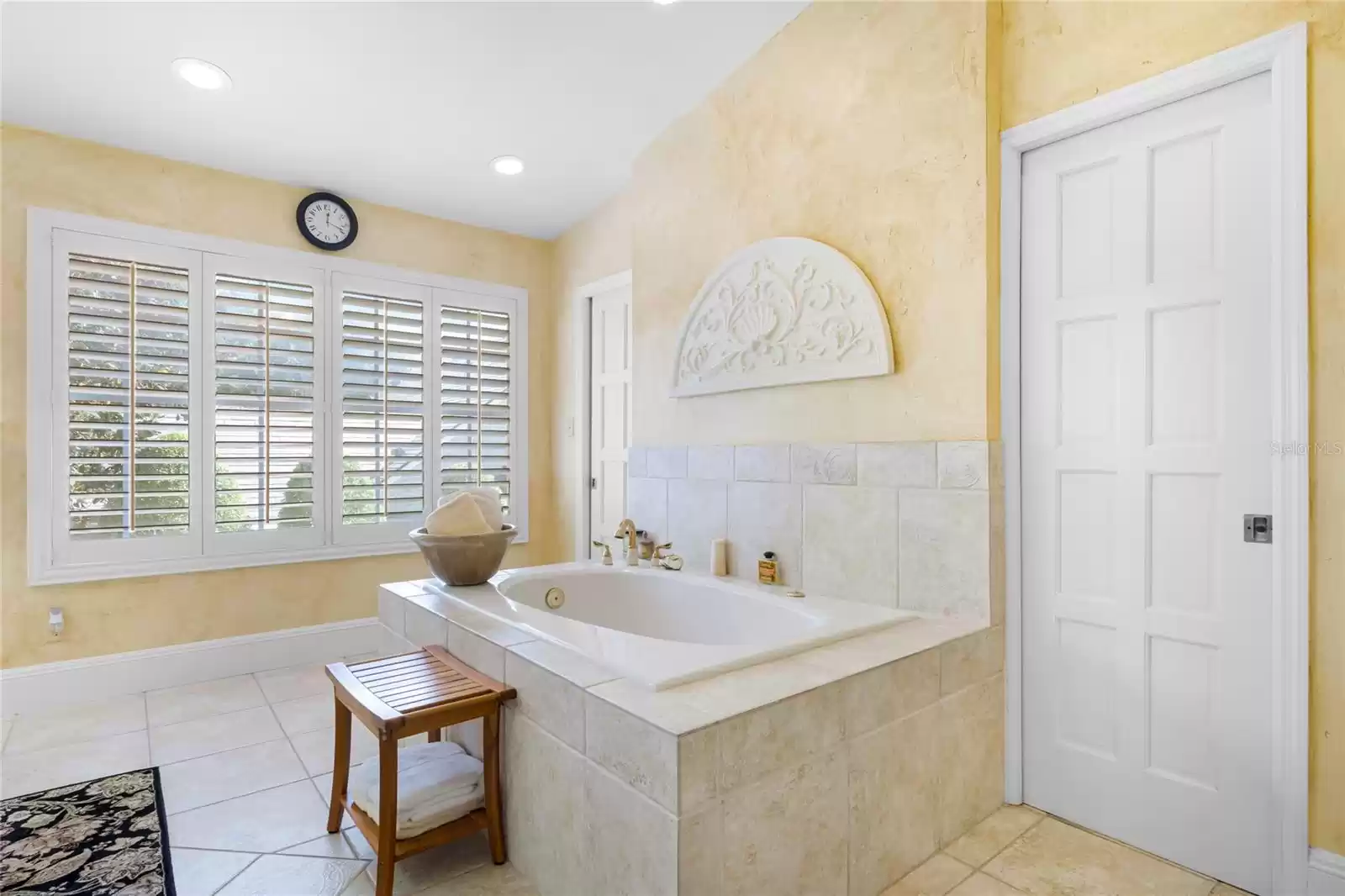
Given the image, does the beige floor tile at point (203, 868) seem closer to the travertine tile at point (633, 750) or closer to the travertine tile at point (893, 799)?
the travertine tile at point (633, 750)

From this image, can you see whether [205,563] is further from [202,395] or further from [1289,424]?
[1289,424]

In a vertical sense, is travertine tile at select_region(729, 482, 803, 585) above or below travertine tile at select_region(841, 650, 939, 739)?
above

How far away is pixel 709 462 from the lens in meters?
2.96

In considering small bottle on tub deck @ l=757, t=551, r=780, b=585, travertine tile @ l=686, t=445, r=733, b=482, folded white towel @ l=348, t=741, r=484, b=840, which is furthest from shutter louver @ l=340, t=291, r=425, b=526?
small bottle on tub deck @ l=757, t=551, r=780, b=585

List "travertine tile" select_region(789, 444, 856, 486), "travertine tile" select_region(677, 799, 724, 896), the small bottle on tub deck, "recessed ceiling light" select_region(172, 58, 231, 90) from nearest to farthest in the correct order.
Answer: "travertine tile" select_region(677, 799, 724, 896) → "travertine tile" select_region(789, 444, 856, 486) → "recessed ceiling light" select_region(172, 58, 231, 90) → the small bottle on tub deck

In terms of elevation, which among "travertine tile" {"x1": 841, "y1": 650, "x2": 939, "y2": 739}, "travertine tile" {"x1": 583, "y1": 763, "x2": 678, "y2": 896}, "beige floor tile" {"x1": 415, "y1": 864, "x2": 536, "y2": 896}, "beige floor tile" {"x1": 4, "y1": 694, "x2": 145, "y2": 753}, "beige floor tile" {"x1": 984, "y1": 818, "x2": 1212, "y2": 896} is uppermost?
"travertine tile" {"x1": 841, "y1": 650, "x2": 939, "y2": 739}

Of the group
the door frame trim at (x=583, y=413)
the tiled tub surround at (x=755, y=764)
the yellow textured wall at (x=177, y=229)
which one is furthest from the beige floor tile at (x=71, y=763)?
the door frame trim at (x=583, y=413)

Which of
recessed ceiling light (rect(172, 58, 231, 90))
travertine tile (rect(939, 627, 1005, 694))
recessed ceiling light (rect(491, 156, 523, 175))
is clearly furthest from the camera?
recessed ceiling light (rect(491, 156, 523, 175))

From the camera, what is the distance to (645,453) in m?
3.30

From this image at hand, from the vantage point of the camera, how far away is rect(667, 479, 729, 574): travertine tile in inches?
114

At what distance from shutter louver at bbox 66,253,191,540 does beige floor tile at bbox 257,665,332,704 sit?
800 millimetres

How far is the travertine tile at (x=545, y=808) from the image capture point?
5.08ft

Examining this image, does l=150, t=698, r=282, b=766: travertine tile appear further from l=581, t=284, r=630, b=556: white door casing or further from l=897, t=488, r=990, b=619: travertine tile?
l=897, t=488, r=990, b=619: travertine tile

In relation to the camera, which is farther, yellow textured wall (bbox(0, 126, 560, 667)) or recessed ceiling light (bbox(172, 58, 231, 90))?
yellow textured wall (bbox(0, 126, 560, 667))
